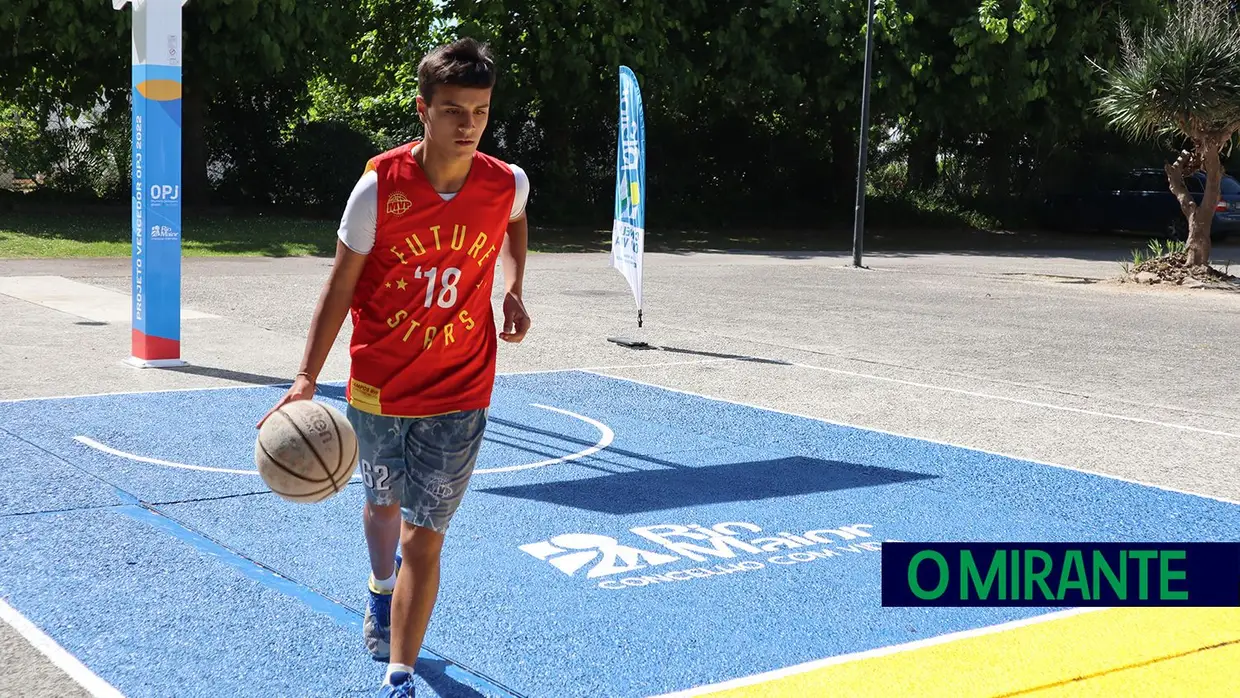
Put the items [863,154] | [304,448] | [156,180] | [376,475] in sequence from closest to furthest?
[304,448] → [376,475] → [156,180] → [863,154]

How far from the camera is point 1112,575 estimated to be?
162 inches

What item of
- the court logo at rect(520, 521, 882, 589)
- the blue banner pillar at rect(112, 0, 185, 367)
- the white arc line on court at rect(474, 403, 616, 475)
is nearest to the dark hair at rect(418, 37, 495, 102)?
the court logo at rect(520, 521, 882, 589)

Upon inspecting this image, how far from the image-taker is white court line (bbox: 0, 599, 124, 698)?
4.07m

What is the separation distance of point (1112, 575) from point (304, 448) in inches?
98.7

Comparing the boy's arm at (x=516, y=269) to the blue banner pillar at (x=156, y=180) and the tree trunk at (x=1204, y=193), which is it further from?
the tree trunk at (x=1204, y=193)

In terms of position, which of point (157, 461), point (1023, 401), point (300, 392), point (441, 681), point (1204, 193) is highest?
point (1204, 193)

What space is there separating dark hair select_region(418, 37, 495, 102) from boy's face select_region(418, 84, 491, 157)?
0.02m

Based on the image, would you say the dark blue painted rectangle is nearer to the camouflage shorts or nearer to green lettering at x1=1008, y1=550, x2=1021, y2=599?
green lettering at x1=1008, y1=550, x2=1021, y2=599

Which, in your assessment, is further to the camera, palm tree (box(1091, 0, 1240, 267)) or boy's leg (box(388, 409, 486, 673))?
palm tree (box(1091, 0, 1240, 267))

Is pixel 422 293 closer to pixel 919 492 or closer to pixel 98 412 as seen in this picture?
pixel 919 492

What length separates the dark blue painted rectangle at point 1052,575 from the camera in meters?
3.73

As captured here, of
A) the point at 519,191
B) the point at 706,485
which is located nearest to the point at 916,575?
the point at 519,191

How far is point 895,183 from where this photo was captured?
35.6m

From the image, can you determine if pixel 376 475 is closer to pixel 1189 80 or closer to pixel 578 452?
pixel 578 452
